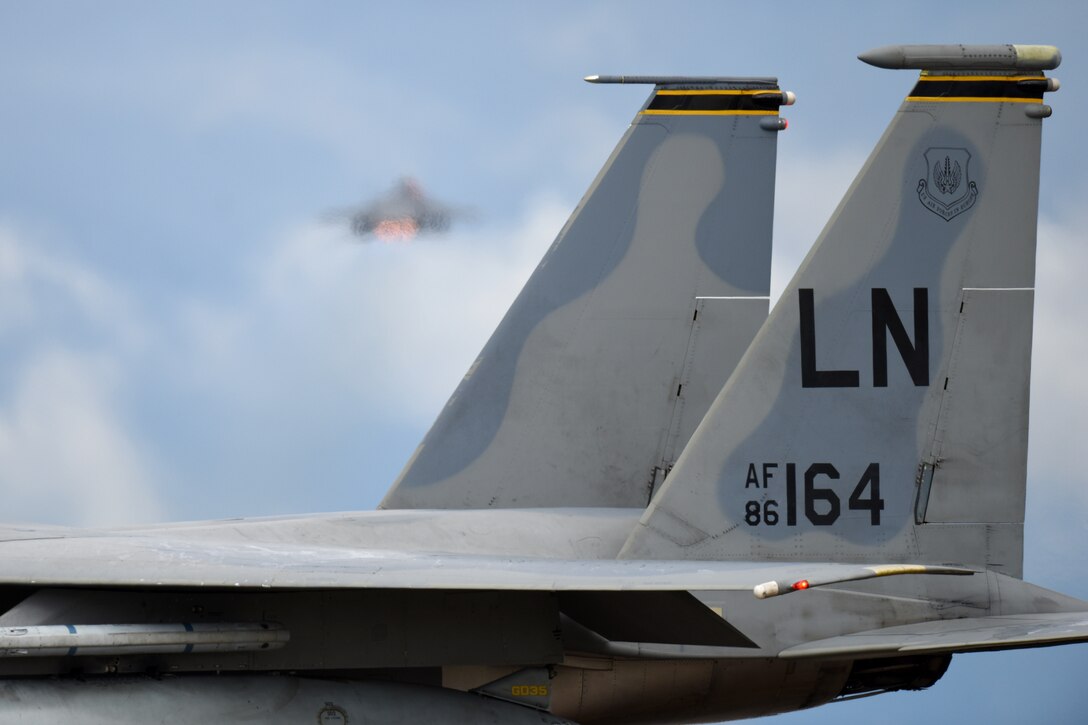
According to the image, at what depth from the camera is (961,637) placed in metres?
7.13

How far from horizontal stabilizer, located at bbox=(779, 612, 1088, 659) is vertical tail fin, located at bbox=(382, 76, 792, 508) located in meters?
2.21

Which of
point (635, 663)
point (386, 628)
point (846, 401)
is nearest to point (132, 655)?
point (386, 628)

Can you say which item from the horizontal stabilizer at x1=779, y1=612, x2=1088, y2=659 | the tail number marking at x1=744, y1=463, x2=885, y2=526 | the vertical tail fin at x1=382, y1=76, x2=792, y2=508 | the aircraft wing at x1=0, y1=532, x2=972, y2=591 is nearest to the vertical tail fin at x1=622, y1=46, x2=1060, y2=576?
the tail number marking at x1=744, y1=463, x2=885, y2=526

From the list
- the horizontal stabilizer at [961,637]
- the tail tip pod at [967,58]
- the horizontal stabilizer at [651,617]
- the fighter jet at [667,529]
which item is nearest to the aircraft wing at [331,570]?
the fighter jet at [667,529]

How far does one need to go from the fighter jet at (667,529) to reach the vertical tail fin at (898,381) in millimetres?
16

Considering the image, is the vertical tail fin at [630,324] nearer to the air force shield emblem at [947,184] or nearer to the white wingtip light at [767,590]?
the air force shield emblem at [947,184]

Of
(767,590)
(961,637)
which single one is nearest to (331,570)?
(767,590)

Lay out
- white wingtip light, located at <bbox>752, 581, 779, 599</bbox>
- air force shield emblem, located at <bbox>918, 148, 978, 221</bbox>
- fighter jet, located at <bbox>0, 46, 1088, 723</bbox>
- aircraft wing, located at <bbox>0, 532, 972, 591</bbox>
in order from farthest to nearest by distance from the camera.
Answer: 1. air force shield emblem, located at <bbox>918, 148, 978, 221</bbox>
2. fighter jet, located at <bbox>0, 46, 1088, 723</bbox>
3. aircraft wing, located at <bbox>0, 532, 972, 591</bbox>
4. white wingtip light, located at <bbox>752, 581, 779, 599</bbox>

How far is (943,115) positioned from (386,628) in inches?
176

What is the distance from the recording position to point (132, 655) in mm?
7031

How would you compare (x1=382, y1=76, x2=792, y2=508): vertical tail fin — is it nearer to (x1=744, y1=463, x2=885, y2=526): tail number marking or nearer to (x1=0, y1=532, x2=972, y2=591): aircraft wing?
(x1=744, y1=463, x2=885, y2=526): tail number marking

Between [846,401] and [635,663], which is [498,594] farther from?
[846,401]

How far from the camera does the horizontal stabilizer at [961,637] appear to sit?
6.96 metres

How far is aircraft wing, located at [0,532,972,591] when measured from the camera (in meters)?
6.31
